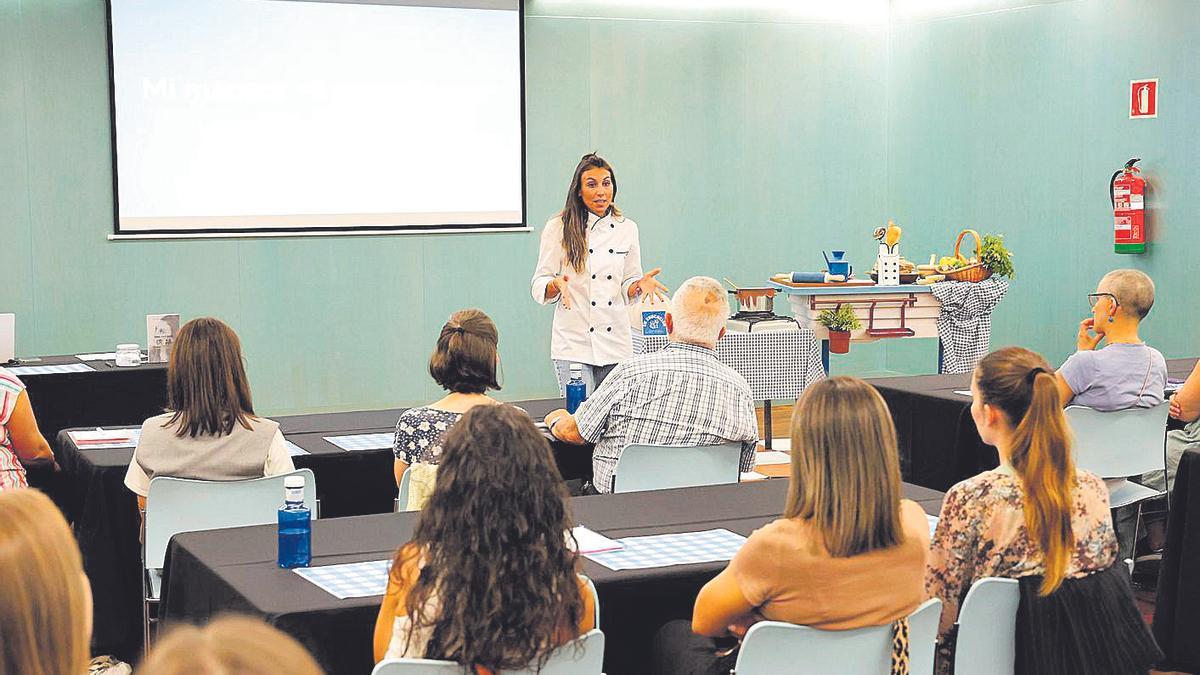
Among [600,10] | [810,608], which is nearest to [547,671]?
[810,608]

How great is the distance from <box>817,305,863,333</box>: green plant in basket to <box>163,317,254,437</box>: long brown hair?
4.30m

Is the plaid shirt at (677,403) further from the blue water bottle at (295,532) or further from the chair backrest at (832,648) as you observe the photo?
the chair backrest at (832,648)

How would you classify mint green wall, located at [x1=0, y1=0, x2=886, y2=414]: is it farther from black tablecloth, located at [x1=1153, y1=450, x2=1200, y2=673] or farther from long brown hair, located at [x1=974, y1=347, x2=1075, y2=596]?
long brown hair, located at [x1=974, y1=347, x2=1075, y2=596]

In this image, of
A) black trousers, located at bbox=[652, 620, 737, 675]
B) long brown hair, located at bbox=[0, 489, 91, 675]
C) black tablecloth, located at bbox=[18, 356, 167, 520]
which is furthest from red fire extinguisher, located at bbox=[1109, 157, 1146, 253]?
long brown hair, located at bbox=[0, 489, 91, 675]

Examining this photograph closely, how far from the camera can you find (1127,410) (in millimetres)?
4836

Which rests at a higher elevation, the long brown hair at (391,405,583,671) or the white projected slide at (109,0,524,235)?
the white projected slide at (109,0,524,235)

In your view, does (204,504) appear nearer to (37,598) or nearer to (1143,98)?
(37,598)

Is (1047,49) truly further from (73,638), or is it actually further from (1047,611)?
(73,638)

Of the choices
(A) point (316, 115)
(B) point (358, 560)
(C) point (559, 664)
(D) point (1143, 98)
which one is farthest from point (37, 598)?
(D) point (1143, 98)

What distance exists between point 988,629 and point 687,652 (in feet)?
1.93

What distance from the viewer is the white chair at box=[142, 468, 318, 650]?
3795 millimetres

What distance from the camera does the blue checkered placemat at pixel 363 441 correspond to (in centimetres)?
454

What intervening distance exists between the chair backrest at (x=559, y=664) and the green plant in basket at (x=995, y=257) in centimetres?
577

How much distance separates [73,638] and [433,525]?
1144 mm
